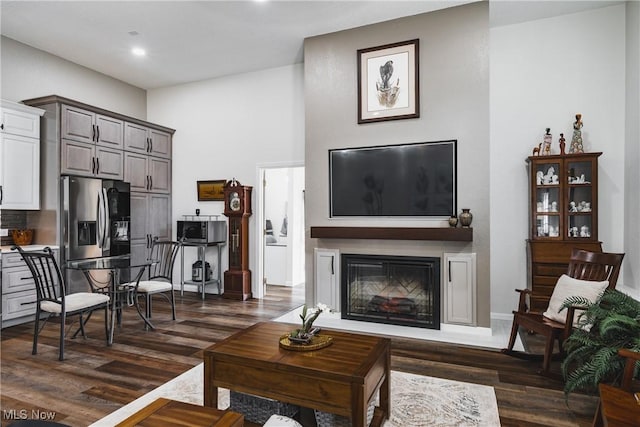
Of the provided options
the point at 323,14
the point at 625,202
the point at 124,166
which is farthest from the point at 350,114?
the point at 124,166

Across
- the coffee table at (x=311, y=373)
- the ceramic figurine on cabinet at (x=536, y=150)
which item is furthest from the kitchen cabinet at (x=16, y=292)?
the ceramic figurine on cabinet at (x=536, y=150)

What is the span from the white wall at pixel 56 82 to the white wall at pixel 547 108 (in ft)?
19.2

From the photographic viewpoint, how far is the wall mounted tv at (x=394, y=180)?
163 inches

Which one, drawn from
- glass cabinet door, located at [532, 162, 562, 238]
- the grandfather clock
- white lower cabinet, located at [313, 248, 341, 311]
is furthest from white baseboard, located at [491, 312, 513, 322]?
the grandfather clock

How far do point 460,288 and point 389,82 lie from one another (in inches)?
99.7

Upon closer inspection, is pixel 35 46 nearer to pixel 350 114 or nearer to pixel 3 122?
pixel 3 122

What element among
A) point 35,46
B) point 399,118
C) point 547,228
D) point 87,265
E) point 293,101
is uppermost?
point 35,46

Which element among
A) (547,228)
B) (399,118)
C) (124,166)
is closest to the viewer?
(547,228)

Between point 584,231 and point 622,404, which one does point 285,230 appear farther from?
point 622,404

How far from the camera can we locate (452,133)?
13.6 ft

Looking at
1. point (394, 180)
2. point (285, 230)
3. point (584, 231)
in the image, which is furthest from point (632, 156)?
point (285, 230)

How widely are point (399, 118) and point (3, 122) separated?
4.67m

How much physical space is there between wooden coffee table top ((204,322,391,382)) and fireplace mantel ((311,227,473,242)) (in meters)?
1.90

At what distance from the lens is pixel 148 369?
3090 millimetres
